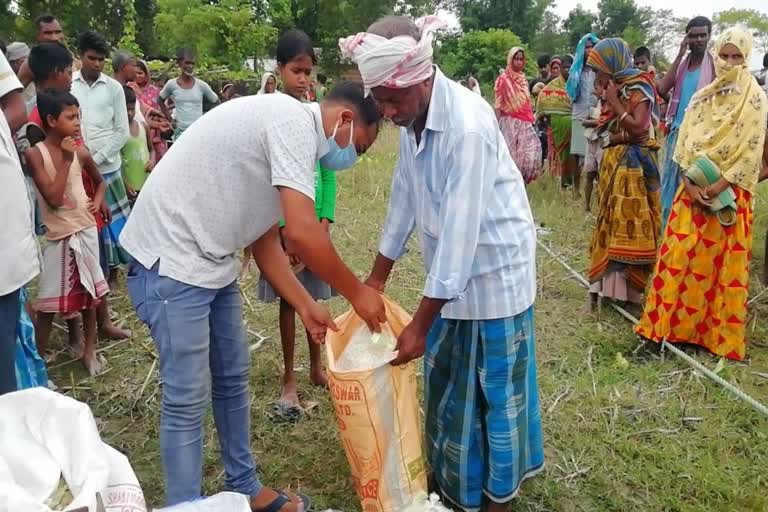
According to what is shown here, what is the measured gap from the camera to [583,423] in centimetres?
328

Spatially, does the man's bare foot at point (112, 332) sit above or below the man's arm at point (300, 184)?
below

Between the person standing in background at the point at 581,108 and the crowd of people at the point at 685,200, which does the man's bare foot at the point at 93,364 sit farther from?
the person standing in background at the point at 581,108

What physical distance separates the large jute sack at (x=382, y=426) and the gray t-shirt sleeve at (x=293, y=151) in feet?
2.25

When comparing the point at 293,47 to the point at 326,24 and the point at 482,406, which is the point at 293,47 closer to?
the point at 482,406

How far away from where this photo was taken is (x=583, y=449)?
307cm

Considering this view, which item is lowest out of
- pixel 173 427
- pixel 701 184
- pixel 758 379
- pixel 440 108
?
pixel 758 379

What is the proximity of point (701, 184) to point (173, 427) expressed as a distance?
3160 mm

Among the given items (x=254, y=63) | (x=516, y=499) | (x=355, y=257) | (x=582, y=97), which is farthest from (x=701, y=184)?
(x=254, y=63)

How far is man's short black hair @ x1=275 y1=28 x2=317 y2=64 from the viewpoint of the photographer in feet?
10.3

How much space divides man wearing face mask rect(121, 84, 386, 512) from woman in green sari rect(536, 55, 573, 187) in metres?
6.84

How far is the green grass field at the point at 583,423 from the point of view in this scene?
2.80 meters

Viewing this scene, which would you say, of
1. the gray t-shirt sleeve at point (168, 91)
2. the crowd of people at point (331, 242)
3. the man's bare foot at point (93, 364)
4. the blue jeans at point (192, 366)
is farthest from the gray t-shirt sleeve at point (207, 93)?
the blue jeans at point (192, 366)

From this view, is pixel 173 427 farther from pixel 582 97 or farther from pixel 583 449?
pixel 582 97

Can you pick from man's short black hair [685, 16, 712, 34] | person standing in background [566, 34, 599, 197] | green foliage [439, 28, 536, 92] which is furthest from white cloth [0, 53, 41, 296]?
green foliage [439, 28, 536, 92]
